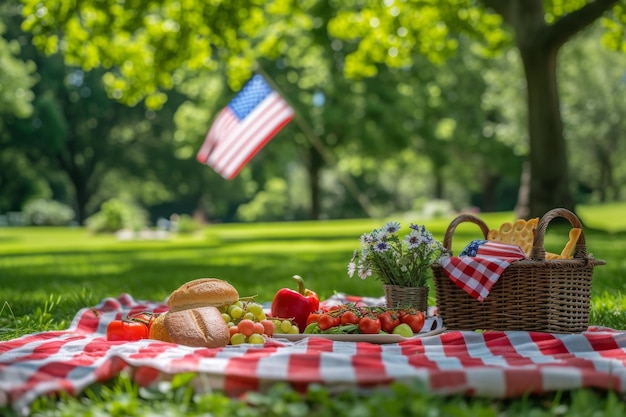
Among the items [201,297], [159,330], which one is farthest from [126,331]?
[201,297]

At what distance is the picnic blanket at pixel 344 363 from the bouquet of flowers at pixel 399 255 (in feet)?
2.35

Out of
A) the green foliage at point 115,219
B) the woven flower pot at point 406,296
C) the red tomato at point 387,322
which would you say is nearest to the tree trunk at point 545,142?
the woven flower pot at point 406,296

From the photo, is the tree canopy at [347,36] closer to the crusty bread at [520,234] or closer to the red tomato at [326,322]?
the crusty bread at [520,234]

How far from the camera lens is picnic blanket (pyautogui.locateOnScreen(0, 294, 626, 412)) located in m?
3.11

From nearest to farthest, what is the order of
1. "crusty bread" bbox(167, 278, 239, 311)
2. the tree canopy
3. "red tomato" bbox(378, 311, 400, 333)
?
"red tomato" bbox(378, 311, 400, 333) < "crusty bread" bbox(167, 278, 239, 311) < the tree canopy

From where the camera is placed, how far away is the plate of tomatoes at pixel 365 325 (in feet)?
14.5

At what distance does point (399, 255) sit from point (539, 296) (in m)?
0.93

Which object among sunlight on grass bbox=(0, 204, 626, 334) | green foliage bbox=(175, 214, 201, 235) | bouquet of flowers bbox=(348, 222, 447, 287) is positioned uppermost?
bouquet of flowers bbox=(348, 222, 447, 287)

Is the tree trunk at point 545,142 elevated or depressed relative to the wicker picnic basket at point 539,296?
elevated

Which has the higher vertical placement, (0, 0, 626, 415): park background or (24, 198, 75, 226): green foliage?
(0, 0, 626, 415): park background

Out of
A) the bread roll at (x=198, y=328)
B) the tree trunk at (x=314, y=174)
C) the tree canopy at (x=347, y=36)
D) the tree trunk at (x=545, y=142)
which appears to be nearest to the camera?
the bread roll at (x=198, y=328)

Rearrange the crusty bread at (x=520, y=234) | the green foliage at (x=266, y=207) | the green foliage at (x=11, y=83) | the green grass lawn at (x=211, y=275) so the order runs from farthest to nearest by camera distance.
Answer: the green foliage at (x=266, y=207) → the green foliage at (x=11, y=83) → the crusty bread at (x=520, y=234) → the green grass lawn at (x=211, y=275)

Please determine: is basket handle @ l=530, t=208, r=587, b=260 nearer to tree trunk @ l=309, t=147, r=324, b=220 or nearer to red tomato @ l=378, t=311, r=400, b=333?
A: red tomato @ l=378, t=311, r=400, b=333

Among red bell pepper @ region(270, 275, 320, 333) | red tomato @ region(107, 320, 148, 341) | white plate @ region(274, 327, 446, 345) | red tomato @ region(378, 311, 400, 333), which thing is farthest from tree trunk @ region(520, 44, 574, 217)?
red tomato @ region(107, 320, 148, 341)
